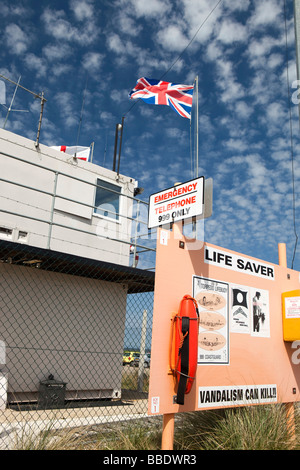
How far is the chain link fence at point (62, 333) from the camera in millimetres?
8016

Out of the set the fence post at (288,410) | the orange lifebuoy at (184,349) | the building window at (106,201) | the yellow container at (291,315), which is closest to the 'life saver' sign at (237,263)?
the yellow container at (291,315)

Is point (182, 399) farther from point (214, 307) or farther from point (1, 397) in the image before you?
point (1, 397)

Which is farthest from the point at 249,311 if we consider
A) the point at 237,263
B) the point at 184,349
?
the point at 184,349

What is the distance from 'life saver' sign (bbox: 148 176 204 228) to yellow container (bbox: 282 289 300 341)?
2.74 metres

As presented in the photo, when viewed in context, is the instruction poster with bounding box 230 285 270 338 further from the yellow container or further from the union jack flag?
the union jack flag

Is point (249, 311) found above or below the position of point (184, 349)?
above

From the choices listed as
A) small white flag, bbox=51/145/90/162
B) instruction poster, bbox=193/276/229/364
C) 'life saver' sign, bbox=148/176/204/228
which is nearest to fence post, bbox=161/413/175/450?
instruction poster, bbox=193/276/229/364

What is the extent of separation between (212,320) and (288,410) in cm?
223

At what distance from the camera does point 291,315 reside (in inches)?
238

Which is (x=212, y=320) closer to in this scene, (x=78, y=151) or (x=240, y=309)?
(x=240, y=309)

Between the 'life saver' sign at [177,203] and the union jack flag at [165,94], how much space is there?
21.2 feet

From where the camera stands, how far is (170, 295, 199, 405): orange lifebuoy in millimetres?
3932
